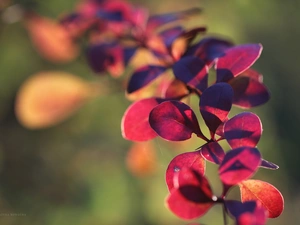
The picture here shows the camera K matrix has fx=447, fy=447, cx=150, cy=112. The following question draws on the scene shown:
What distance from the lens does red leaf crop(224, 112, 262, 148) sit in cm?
35

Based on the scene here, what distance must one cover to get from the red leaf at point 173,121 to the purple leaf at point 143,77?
11 centimetres

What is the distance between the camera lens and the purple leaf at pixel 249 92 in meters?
0.45

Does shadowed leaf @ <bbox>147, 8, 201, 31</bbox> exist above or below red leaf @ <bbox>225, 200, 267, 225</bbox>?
below

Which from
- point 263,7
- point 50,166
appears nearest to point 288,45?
point 263,7

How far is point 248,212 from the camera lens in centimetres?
28

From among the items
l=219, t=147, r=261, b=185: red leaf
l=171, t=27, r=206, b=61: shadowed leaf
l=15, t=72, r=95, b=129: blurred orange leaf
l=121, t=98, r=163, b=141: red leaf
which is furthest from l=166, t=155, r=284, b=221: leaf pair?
l=15, t=72, r=95, b=129: blurred orange leaf

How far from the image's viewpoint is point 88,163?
1416mm

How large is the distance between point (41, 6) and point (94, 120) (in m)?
0.40

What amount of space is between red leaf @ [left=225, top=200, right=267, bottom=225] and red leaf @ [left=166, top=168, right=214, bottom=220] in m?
0.02

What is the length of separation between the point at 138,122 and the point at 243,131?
11cm

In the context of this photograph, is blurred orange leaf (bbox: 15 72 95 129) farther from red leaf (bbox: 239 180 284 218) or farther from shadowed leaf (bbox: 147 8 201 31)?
red leaf (bbox: 239 180 284 218)

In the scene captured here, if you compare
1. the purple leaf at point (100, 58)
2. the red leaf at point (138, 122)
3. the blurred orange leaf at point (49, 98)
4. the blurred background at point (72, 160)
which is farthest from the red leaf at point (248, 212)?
the blurred background at point (72, 160)

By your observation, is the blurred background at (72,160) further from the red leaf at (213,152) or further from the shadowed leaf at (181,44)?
the red leaf at (213,152)

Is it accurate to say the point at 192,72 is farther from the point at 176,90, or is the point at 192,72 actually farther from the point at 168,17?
the point at 168,17
